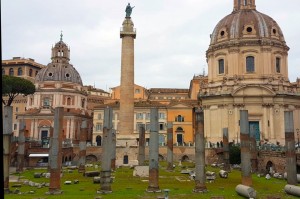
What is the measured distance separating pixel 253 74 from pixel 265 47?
412 cm

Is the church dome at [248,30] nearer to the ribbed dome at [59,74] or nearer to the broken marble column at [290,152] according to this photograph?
the broken marble column at [290,152]

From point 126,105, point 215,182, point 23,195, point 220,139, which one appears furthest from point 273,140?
point 23,195

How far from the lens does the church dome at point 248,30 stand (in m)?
50.8

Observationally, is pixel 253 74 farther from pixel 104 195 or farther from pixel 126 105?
pixel 104 195

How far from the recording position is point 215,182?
85.9 feet

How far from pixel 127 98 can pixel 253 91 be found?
58.8ft

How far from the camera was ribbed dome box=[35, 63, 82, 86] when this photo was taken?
6756cm

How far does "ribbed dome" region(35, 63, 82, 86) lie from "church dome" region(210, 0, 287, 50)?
2892 centimetres

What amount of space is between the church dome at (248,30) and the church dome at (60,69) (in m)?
29.1

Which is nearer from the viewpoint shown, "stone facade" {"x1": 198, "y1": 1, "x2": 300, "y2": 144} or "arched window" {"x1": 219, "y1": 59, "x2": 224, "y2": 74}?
"stone facade" {"x1": 198, "y1": 1, "x2": 300, "y2": 144}

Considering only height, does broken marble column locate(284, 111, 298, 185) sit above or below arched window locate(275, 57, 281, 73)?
below

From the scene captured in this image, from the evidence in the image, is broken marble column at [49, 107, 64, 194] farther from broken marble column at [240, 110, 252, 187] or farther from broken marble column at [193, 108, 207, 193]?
broken marble column at [240, 110, 252, 187]

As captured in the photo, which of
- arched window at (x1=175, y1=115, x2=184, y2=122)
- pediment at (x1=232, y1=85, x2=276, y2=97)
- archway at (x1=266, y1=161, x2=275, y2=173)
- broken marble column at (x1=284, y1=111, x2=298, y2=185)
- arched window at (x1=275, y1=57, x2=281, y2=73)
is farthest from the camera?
arched window at (x1=175, y1=115, x2=184, y2=122)

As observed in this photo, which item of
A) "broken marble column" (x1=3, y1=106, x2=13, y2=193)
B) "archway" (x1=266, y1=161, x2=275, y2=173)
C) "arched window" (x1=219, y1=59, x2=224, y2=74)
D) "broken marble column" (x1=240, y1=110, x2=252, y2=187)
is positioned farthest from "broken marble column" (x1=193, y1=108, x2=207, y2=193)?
"arched window" (x1=219, y1=59, x2=224, y2=74)
